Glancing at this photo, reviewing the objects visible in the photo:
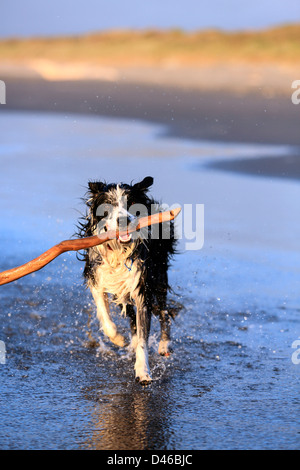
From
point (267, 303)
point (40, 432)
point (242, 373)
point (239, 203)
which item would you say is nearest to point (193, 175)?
point (239, 203)

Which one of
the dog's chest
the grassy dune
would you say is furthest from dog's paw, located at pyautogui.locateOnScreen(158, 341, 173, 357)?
the grassy dune

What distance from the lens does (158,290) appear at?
7363 mm

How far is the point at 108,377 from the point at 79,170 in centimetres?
755

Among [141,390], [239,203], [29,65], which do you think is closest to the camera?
[141,390]

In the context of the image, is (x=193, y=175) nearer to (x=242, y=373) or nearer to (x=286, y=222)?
(x=286, y=222)

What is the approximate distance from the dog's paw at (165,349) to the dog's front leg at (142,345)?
0.29 metres

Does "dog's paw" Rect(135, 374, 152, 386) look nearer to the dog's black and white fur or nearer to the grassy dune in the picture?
the dog's black and white fur

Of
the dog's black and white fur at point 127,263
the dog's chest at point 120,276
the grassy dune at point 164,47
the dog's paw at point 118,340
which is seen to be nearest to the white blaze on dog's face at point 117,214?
the dog's black and white fur at point 127,263

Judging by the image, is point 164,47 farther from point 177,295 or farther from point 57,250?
point 57,250

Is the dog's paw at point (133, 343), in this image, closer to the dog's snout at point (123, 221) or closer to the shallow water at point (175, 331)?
the shallow water at point (175, 331)

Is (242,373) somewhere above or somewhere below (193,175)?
below

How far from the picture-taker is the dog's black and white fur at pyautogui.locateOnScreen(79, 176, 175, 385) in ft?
21.4

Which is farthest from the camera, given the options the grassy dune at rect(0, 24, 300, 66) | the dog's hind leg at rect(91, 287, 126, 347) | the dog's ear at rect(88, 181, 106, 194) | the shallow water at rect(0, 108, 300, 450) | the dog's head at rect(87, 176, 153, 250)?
the grassy dune at rect(0, 24, 300, 66)
